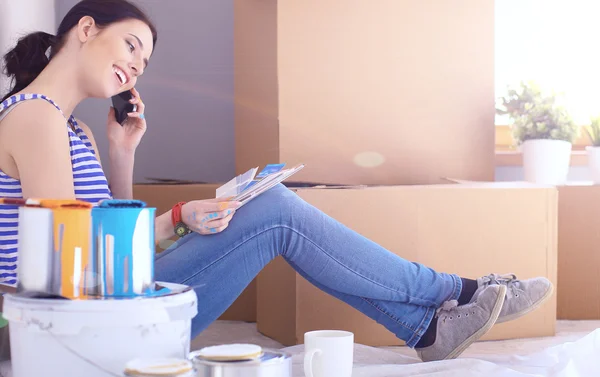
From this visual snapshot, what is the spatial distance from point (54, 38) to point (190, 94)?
2.97ft

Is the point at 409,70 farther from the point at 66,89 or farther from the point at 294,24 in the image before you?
the point at 66,89

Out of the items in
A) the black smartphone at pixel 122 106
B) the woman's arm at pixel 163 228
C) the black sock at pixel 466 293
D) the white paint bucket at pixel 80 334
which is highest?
the black smartphone at pixel 122 106

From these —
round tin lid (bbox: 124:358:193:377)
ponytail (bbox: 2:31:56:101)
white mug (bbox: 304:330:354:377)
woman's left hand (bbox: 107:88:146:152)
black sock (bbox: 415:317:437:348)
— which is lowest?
black sock (bbox: 415:317:437:348)

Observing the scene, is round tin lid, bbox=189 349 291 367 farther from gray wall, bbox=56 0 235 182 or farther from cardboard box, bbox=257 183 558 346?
gray wall, bbox=56 0 235 182

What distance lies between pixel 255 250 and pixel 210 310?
11cm

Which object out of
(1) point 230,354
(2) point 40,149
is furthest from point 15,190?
(1) point 230,354

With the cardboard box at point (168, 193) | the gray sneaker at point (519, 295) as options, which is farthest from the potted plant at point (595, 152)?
the cardboard box at point (168, 193)

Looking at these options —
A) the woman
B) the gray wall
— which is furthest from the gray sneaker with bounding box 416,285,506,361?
the gray wall

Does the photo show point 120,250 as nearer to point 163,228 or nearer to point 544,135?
point 163,228

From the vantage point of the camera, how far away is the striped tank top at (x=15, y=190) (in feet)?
3.08

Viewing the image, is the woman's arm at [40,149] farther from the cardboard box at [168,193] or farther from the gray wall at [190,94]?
the gray wall at [190,94]

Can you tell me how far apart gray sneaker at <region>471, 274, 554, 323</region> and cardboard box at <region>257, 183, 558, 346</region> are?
0.69 ft

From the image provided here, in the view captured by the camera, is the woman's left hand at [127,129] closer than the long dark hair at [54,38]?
No

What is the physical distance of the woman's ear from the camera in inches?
41.1
